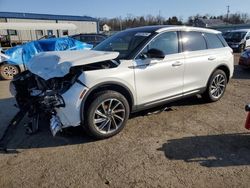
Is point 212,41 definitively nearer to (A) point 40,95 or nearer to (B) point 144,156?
(B) point 144,156

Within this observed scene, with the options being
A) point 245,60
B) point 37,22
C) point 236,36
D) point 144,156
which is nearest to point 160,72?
point 144,156

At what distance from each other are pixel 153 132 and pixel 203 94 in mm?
2022

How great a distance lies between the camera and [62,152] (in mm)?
3844

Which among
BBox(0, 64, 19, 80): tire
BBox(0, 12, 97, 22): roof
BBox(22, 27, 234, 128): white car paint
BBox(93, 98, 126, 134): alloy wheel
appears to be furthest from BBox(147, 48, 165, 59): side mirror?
BBox(0, 12, 97, 22): roof

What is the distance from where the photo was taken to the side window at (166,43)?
4613 mm

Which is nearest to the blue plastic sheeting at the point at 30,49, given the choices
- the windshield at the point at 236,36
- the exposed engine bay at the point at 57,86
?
the exposed engine bay at the point at 57,86

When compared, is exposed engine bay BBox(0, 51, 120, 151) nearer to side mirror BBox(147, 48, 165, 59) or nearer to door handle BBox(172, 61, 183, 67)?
side mirror BBox(147, 48, 165, 59)

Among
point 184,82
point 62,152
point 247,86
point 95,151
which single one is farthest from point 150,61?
point 247,86

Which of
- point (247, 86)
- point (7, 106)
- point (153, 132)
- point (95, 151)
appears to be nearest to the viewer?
point (95, 151)

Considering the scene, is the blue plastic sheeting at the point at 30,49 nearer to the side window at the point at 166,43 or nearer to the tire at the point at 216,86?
the side window at the point at 166,43

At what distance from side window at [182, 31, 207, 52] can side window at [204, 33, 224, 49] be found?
15cm

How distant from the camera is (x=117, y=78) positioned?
13.3ft

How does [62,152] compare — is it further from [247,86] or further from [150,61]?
[247,86]

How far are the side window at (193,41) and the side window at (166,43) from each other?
0.24 metres
